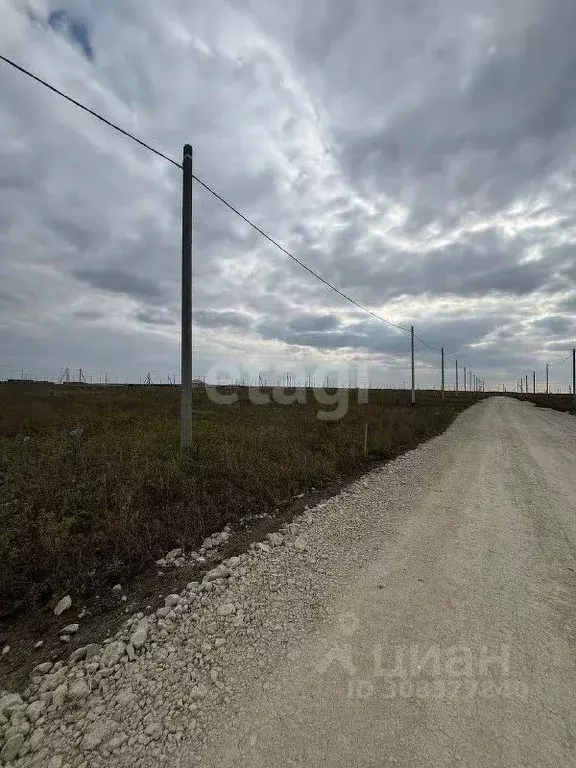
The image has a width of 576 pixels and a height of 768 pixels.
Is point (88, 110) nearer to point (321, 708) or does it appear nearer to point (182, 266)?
point (182, 266)

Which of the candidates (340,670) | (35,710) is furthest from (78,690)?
(340,670)

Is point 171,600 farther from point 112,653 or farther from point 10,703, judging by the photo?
point 10,703

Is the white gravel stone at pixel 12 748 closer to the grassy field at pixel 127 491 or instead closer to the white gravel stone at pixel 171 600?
the white gravel stone at pixel 171 600

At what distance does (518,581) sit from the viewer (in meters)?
3.72

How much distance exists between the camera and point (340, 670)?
8.39 ft

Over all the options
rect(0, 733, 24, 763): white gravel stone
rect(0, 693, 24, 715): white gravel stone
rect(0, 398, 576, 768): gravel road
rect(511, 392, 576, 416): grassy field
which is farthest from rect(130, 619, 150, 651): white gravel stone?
rect(511, 392, 576, 416): grassy field

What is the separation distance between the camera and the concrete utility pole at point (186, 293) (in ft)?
26.4

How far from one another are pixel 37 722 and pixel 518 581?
3.94 metres

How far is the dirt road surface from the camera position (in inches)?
78.7

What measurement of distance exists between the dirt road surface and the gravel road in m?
0.01

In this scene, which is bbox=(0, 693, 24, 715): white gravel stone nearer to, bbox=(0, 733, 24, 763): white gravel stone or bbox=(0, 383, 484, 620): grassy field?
bbox=(0, 733, 24, 763): white gravel stone

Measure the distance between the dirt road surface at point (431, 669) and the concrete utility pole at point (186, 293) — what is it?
455 cm

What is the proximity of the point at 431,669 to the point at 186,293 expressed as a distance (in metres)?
7.42

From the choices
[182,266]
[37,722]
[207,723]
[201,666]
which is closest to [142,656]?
[201,666]
